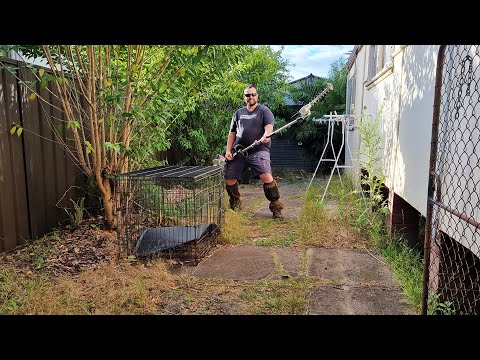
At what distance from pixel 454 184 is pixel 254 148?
129 inches

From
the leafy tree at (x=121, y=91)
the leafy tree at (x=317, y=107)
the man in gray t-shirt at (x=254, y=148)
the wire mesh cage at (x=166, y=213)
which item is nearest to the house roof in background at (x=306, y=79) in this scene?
the leafy tree at (x=317, y=107)

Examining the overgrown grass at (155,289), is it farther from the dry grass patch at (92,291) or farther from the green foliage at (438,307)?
the green foliage at (438,307)

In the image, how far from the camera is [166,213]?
13.6ft

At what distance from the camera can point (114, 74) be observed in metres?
3.69

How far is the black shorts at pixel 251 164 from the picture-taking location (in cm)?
525

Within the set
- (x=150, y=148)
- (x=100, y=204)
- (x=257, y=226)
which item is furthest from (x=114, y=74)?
(x=257, y=226)

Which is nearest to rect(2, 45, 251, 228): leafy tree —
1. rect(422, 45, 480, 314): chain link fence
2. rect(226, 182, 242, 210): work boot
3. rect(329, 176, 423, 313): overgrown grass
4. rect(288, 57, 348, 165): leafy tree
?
rect(226, 182, 242, 210): work boot

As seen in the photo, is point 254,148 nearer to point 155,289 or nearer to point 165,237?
point 165,237

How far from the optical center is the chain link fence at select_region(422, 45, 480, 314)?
2.01 m

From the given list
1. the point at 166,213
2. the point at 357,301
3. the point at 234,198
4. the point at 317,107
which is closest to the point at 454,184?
the point at 357,301
